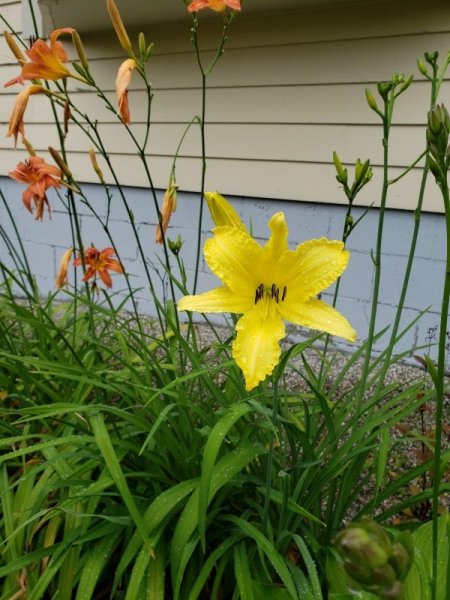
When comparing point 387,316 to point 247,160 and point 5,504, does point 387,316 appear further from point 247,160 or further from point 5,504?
point 5,504

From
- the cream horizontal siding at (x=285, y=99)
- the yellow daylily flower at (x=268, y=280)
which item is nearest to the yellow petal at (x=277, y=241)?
the yellow daylily flower at (x=268, y=280)

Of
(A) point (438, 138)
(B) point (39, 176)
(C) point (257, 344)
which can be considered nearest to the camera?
(A) point (438, 138)

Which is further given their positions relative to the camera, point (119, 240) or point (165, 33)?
point (119, 240)

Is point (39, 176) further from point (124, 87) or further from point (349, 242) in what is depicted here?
point (349, 242)

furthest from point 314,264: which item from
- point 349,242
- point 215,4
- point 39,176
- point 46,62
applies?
point 349,242

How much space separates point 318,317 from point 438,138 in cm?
35

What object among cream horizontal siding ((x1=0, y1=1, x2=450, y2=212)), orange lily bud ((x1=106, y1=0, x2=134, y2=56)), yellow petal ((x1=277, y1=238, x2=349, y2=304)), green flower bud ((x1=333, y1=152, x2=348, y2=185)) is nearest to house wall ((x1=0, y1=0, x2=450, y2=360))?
cream horizontal siding ((x1=0, y1=1, x2=450, y2=212))

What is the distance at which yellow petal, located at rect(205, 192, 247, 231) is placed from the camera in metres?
0.88

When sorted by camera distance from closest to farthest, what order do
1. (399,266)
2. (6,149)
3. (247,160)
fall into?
(399,266) → (247,160) → (6,149)

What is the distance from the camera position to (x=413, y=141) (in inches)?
99.9

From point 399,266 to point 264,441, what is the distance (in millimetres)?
1678

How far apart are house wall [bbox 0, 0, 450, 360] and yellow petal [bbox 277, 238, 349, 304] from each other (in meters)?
1.92

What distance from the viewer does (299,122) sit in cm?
282

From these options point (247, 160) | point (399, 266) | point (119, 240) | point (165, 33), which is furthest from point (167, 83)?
point (399, 266)
